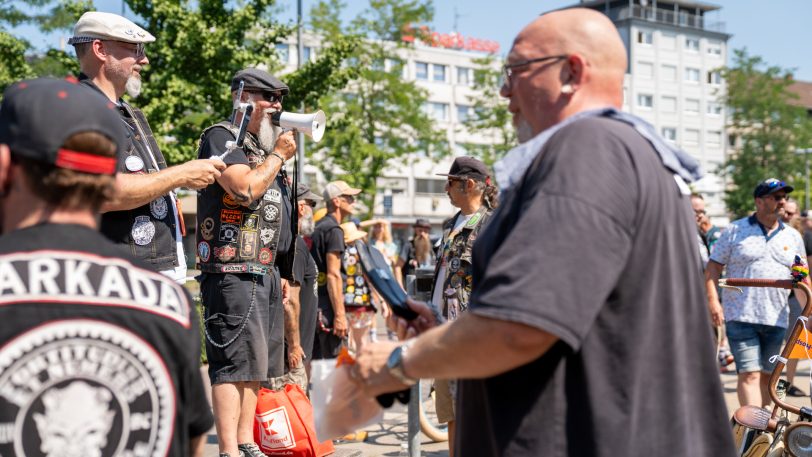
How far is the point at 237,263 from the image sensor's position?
203 inches

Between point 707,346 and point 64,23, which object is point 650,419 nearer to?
point 707,346

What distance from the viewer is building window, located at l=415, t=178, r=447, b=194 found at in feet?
247

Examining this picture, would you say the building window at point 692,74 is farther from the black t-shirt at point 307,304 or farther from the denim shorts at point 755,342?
the black t-shirt at point 307,304

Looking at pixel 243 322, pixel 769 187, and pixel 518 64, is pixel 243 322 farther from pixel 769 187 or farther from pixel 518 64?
pixel 769 187

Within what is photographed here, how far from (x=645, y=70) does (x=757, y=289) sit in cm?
8083

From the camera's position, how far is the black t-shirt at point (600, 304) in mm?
2020

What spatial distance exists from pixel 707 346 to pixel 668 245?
28 centimetres

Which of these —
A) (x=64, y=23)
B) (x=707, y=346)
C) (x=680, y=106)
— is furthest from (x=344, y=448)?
(x=680, y=106)

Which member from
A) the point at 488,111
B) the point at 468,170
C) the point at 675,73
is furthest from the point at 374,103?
the point at 675,73

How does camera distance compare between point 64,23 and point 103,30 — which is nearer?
point 103,30

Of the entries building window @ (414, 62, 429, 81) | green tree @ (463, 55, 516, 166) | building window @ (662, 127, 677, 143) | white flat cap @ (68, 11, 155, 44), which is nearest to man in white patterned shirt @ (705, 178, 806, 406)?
white flat cap @ (68, 11, 155, 44)

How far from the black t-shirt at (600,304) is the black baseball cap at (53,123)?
Answer: 864mm

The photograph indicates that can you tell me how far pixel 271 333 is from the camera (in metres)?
5.60

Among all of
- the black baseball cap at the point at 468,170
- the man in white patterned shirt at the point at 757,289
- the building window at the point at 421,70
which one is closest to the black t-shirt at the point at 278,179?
the black baseball cap at the point at 468,170
